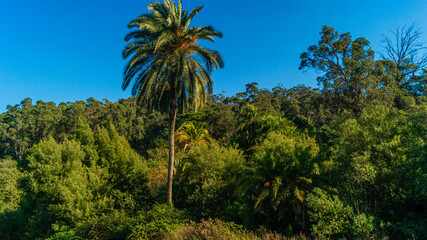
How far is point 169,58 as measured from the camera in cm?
1159

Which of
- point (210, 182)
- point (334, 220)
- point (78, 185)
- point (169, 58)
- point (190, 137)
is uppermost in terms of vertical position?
point (169, 58)

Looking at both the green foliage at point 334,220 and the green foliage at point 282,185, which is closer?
the green foliage at point 334,220

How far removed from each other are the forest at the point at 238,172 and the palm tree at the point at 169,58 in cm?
7

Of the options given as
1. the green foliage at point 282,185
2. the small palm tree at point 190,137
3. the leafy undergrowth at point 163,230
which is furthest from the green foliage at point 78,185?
the green foliage at point 282,185

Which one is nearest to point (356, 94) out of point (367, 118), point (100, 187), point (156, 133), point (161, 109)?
point (367, 118)

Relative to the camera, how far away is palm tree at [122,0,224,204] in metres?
11.1

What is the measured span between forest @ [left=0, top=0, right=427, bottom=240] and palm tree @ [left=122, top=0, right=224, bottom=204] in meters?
0.07

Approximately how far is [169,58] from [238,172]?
27.2 ft

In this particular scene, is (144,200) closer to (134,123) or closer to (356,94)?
(356,94)

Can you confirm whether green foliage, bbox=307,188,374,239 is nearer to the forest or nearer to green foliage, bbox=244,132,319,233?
the forest

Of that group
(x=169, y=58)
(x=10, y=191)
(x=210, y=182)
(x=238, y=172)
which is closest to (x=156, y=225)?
(x=210, y=182)

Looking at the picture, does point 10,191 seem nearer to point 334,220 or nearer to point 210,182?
point 210,182

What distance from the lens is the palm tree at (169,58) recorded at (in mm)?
11137

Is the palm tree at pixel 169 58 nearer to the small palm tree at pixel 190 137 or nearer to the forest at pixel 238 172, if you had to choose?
the forest at pixel 238 172
